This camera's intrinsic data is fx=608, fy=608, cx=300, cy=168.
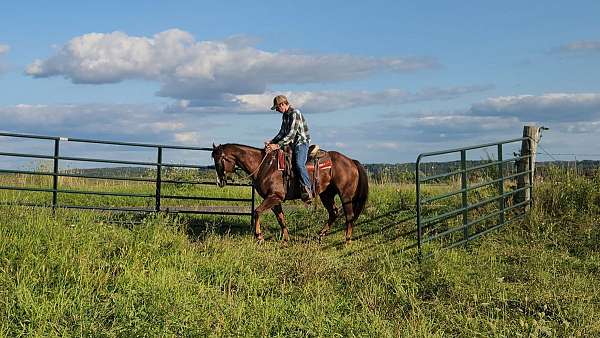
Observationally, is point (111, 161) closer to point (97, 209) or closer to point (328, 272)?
point (97, 209)

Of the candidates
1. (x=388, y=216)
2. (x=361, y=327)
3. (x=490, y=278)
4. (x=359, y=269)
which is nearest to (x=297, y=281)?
(x=359, y=269)

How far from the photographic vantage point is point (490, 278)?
8406mm

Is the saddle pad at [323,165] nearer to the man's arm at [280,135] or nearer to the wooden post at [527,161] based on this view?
the man's arm at [280,135]

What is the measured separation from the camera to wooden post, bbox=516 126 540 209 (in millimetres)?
13039

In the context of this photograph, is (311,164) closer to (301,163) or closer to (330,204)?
(301,163)

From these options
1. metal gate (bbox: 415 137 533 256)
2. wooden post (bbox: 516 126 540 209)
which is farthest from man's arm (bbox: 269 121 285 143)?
wooden post (bbox: 516 126 540 209)

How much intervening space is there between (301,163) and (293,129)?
0.71 m

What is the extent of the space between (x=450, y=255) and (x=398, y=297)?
8.31 feet

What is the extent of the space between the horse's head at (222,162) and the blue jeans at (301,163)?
1.30m

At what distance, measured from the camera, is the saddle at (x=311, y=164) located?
39.8 ft

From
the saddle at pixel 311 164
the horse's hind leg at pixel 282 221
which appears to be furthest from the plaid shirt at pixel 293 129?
the horse's hind leg at pixel 282 221

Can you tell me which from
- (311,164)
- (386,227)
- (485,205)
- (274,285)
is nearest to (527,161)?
(485,205)

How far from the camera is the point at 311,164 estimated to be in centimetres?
1240

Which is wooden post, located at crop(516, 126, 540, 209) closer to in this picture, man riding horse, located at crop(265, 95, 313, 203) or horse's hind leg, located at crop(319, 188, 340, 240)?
horse's hind leg, located at crop(319, 188, 340, 240)
